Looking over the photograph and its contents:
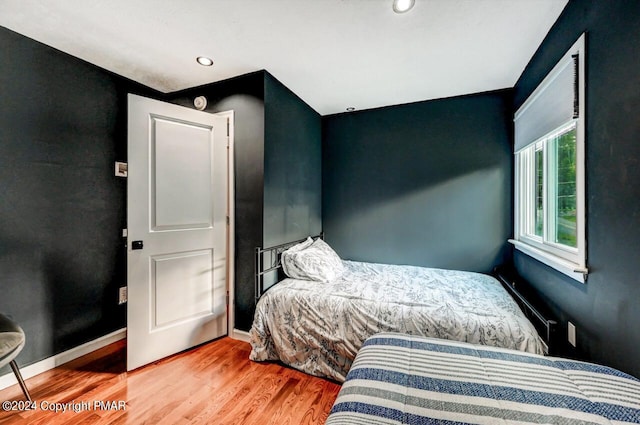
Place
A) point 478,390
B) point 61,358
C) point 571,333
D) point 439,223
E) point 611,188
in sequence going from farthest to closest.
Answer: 1. point 439,223
2. point 61,358
3. point 571,333
4. point 611,188
5. point 478,390

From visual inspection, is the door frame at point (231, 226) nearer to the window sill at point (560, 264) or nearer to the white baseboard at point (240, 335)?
the white baseboard at point (240, 335)

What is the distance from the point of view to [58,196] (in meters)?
1.97

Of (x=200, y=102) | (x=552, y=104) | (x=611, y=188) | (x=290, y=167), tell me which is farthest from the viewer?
(x=290, y=167)

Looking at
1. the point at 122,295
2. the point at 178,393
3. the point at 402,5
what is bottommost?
the point at 178,393

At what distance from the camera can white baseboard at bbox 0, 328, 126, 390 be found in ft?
5.63

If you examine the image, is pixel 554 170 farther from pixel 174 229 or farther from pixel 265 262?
pixel 174 229

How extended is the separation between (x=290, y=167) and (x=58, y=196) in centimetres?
196

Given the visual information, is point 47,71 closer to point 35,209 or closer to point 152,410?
point 35,209

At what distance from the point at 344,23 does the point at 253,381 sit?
8.65ft

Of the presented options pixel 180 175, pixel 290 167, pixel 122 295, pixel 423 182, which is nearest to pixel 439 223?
pixel 423 182

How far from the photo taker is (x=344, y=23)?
5.45 ft

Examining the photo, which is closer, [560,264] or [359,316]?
[560,264]

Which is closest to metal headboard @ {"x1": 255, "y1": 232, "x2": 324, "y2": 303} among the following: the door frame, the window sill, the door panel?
the door frame

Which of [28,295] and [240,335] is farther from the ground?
[28,295]
